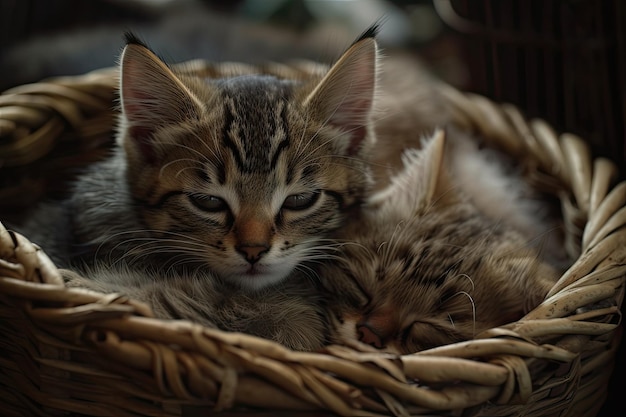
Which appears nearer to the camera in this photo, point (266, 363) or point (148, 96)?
point (266, 363)

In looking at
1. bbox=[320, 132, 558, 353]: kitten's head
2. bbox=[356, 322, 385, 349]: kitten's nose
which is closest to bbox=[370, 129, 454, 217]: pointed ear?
bbox=[320, 132, 558, 353]: kitten's head

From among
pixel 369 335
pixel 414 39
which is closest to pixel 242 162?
pixel 369 335

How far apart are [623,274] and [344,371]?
591 millimetres

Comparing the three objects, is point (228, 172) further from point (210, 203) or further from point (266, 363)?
point (266, 363)

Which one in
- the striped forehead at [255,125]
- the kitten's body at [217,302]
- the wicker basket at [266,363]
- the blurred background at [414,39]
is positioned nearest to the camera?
the wicker basket at [266,363]

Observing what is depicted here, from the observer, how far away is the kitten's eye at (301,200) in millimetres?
1240

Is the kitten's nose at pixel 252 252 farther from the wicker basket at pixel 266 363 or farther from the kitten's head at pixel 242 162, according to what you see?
the wicker basket at pixel 266 363

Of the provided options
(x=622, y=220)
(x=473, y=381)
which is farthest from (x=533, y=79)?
(x=473, y=381)

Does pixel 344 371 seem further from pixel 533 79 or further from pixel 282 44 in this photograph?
pixel 282 44

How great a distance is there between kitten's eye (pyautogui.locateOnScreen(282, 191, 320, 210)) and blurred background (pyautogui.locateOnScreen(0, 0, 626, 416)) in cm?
57

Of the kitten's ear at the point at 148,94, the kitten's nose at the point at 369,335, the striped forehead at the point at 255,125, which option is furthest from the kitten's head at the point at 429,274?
the kitten's ear at the point at 148,94

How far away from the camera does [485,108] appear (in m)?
1.84

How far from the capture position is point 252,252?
44.9 inches

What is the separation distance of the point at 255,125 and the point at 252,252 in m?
0.25
